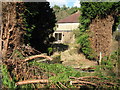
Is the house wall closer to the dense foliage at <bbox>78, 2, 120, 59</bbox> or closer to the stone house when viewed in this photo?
the stone house

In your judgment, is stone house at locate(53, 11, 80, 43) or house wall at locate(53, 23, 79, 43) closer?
house wall at locate(53, 23, 79, 43)

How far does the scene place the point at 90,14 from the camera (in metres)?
10.4

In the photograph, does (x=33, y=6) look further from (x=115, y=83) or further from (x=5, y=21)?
A: (x=115, y=83)

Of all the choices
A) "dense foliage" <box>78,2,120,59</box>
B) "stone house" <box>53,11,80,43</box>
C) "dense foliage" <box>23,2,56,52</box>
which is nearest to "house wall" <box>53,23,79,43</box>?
"stone house" <box>53,11,80,43</box>

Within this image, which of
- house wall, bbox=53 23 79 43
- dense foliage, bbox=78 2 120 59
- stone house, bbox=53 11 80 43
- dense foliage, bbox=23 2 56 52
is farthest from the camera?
stone house, bbox=53 11 80 43

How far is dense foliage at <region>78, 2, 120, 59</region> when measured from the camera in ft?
32.8

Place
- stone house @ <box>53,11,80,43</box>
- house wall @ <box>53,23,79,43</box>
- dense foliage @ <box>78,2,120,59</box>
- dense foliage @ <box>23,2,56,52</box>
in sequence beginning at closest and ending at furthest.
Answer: dense foliage @ <box>23,2,56,52</box> < dense foliage @ <box>78,2,120,59</box> < house wall @ <box>53,23,79,43</box> < stone house @ <box>53,11,80,43</box>

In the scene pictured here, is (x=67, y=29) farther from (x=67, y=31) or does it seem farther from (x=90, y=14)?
(x=90, y=14)

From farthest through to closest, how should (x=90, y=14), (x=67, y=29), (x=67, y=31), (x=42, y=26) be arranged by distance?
(x=67, y=29), (x=67, y=31), (x=90, y=14), (x=42, y=26)

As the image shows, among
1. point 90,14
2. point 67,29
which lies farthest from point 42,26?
point 67,29

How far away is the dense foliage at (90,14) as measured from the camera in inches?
394

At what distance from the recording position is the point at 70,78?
7.68 ft

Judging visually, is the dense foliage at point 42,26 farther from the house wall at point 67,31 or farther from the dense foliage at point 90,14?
the house wall at point 67,31

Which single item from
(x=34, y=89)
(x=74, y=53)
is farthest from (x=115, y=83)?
(x=74, y=53)
